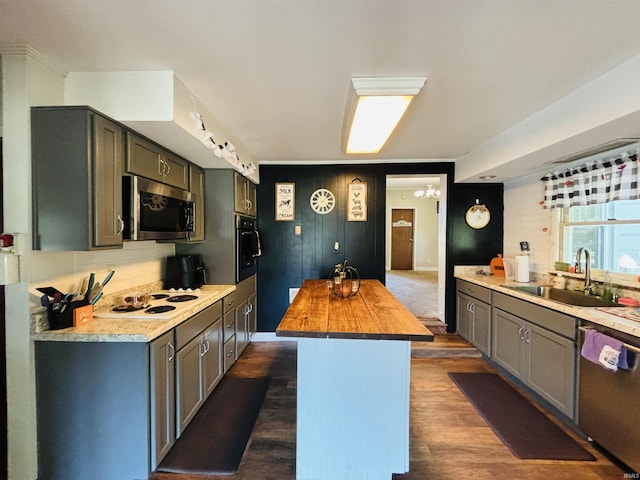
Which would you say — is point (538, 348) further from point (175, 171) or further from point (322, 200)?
point (175, 171)

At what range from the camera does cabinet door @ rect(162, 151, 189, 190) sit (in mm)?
2270

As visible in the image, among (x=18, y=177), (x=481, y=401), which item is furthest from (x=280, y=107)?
(x=481, y=401)

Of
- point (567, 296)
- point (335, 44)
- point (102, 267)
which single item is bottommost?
point (567, 296)

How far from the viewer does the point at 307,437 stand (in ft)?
5.41

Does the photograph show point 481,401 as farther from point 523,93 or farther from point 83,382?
point 83,382

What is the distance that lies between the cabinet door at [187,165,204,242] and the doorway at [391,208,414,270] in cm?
710

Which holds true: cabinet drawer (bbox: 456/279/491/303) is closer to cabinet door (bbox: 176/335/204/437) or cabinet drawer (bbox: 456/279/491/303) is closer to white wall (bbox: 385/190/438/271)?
cabinet door (bbox: 176/335/204/437)

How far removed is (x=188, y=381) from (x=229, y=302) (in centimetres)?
94

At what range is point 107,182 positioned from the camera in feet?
5.57

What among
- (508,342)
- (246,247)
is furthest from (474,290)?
(246,247)

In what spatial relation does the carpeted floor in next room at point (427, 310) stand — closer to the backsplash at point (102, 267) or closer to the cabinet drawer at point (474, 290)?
the cabinet drawer at point (474, 290)

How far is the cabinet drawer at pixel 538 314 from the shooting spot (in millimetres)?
2094

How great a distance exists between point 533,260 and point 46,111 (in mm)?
4425

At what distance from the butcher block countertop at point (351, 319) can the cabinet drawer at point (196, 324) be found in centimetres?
72
